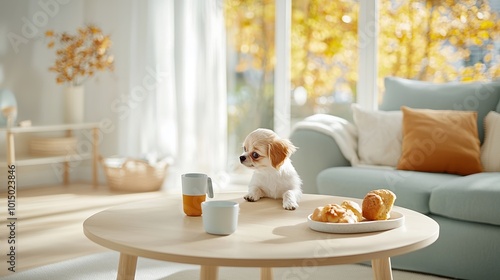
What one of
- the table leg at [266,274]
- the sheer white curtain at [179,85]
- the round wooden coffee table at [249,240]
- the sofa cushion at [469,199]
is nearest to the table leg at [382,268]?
the round wooden coffee table at [249,240]

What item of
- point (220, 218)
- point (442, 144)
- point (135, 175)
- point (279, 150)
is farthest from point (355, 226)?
point (135, 175)

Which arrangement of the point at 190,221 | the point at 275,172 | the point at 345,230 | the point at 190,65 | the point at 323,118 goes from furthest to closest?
the point at 190,65 → the point at 323,118 → the point at 275,172 → the point at 190,221 → the point at 345,230

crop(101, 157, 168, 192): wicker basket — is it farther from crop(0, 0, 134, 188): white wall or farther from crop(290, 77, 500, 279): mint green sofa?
crop(290, 77, 500, 279): mint green sofa

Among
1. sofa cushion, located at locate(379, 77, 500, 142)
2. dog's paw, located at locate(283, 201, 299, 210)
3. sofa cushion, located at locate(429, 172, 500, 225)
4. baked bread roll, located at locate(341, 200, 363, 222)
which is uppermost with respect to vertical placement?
sofa cushion, located at locate(379, 77, 500, 142)

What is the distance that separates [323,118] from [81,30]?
2353mm

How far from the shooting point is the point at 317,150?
3.46m

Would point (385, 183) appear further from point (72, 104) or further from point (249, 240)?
point (72, 104)

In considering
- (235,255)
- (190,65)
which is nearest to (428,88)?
(190,65)

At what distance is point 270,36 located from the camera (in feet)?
16.9

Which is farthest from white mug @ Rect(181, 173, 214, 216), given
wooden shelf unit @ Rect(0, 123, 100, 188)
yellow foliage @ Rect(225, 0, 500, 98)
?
wooden shelf unit @ Rect(0, 123, 100, 188)

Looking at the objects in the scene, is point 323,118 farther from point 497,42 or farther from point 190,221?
point 190,221

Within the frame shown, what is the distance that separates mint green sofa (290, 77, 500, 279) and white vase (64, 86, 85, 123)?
231 centimetres

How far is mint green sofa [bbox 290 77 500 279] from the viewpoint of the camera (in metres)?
2.73

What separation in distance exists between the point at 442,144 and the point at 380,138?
0.34 m
